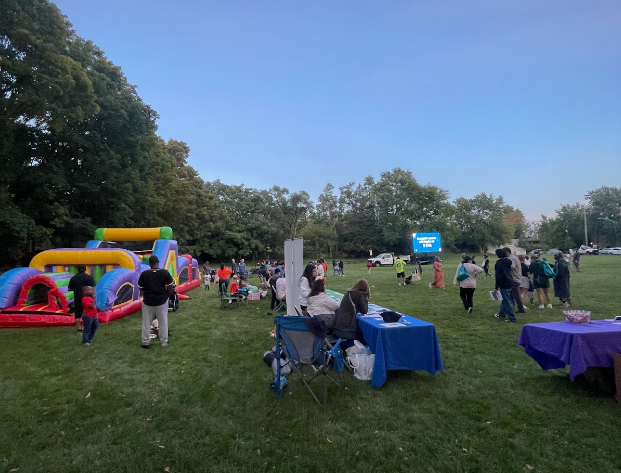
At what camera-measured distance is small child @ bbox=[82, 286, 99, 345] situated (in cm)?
687

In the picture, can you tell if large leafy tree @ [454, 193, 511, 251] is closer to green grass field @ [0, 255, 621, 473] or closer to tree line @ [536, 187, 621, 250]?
tree line @ [536, 187, 621, 250]

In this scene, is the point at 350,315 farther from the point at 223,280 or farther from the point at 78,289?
the point at 223,280

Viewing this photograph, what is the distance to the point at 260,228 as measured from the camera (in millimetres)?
46969

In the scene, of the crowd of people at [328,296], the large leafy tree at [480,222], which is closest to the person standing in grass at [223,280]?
the crowd of people at [328,296]

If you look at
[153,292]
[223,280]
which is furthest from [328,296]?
[223,280]

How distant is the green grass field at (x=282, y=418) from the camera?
9.84ft

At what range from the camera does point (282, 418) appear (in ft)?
12.3

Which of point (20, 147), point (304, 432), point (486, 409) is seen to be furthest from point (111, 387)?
point (20, 147)

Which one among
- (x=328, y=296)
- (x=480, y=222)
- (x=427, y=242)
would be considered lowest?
(x=328, y=296)

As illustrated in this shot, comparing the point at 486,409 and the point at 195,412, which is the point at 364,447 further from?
the point at 195,412

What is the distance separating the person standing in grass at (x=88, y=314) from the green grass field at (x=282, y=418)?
2.57ft

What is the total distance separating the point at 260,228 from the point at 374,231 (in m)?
17.4

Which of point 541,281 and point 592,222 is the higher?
point 592,222

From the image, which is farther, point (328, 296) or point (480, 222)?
point (480, 222)
